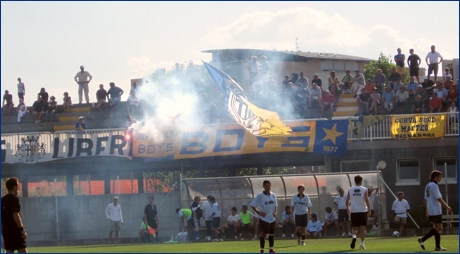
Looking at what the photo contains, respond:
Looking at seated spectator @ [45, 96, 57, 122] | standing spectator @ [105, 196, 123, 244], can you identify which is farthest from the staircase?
seated spectator @ [45, 96, 57, 122]

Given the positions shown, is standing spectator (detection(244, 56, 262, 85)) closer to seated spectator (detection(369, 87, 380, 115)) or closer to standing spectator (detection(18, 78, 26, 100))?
seated spectator (detection(369, 87, 380, 115))

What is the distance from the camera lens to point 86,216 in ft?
107

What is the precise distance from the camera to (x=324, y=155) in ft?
111

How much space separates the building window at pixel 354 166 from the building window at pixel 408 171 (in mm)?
1172

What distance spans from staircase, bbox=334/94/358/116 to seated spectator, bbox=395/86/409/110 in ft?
5.18

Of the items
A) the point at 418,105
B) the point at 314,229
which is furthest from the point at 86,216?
the point at 418,105

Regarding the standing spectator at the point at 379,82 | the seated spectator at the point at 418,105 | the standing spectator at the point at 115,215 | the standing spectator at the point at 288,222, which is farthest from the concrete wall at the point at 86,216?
the standing spectator at the point at 379,82

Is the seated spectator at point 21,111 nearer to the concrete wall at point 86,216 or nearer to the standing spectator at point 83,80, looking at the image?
the standing spectator at point 83,80

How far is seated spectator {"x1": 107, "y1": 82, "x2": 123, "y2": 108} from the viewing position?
38562 millimetres

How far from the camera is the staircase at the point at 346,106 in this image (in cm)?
3456

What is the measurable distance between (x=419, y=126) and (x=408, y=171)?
1.95m

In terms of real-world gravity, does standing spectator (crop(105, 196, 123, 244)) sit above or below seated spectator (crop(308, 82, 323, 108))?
below

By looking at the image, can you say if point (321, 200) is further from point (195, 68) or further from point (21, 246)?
point (21, 246)

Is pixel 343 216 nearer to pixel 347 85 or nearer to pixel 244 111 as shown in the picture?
pixel 244 111
